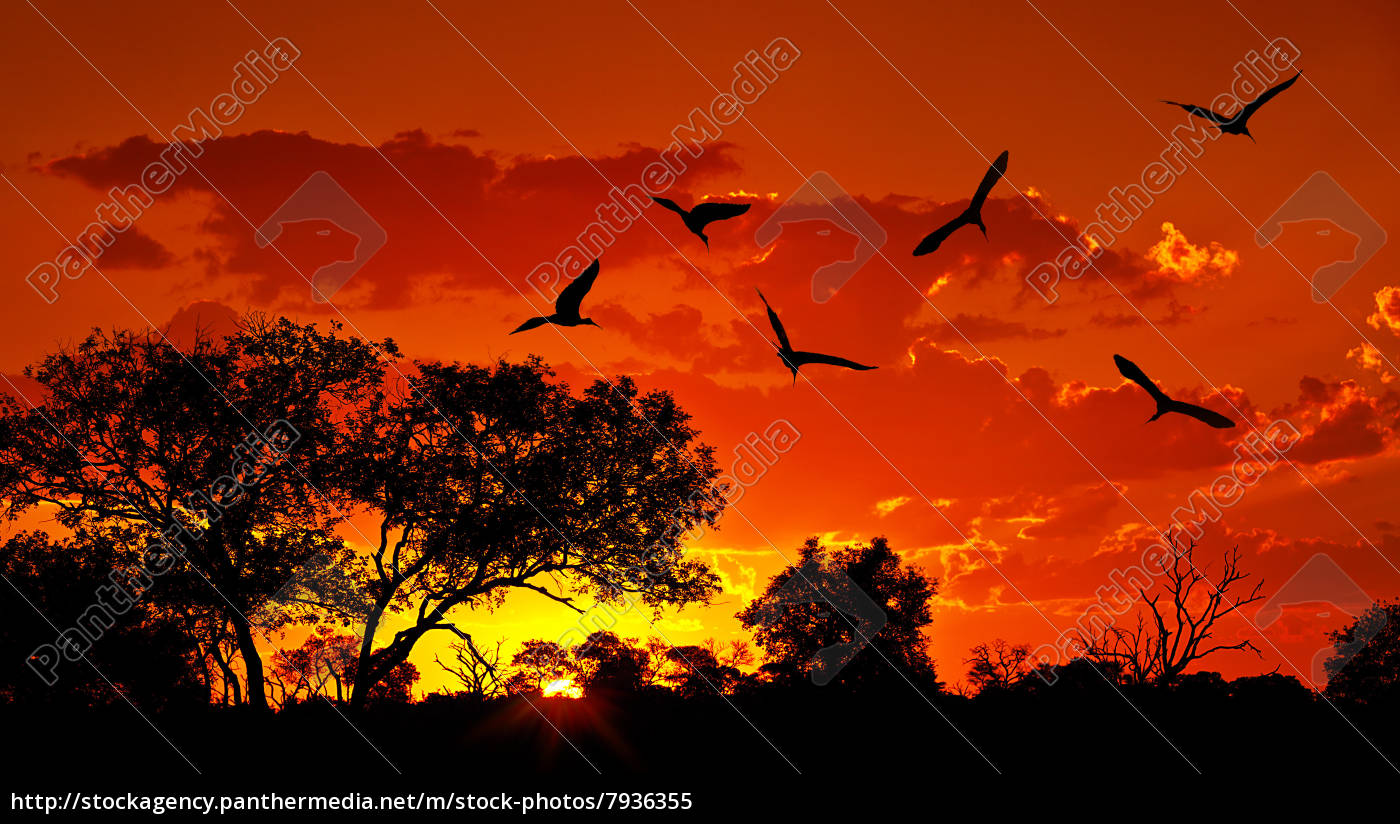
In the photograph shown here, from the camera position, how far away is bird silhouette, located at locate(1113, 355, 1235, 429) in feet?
46.7

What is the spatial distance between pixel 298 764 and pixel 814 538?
40.9 m

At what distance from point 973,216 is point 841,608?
45.1 meters

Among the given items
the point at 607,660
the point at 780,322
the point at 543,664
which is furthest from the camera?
the point at 607,660

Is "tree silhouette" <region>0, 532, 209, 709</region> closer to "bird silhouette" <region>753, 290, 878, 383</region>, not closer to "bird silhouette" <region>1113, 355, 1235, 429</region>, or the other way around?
"bird silhouette" <region>753, 290, 878, 383</region>

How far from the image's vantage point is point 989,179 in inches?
588

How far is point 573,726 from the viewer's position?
841 inches

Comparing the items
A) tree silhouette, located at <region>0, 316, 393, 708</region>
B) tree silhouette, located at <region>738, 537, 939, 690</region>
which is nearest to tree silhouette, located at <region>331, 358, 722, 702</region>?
tree silhouette, located at <region>0, 316, 393, 708</region>

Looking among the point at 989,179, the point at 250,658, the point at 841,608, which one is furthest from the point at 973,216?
the point at 841,608

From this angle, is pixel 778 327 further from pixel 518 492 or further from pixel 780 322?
pixel 518 492

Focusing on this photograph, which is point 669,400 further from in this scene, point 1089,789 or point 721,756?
point 1089,789

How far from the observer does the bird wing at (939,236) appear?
1424 cm

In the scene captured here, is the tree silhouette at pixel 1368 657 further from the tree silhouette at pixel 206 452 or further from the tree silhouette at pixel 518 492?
the tree silhouette at pixel 206 452

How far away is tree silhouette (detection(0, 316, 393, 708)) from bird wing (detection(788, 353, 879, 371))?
18923 millimetres

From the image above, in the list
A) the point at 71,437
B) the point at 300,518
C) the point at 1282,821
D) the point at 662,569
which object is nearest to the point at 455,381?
the point at 300,518
